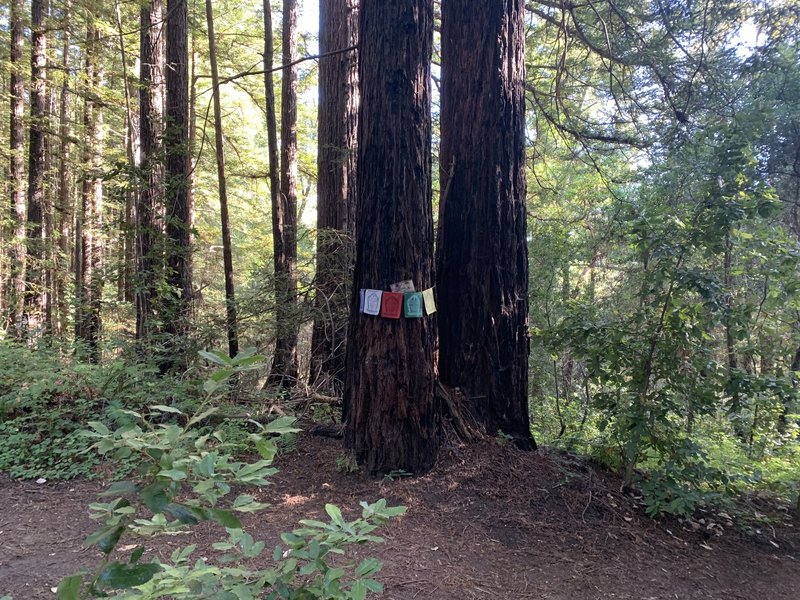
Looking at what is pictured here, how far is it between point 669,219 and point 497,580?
2.78m

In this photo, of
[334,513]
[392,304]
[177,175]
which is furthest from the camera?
[177,175]

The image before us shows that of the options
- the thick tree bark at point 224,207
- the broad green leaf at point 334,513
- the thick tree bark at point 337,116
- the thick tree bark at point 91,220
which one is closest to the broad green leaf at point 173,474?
the broad green leaf at point 334,513

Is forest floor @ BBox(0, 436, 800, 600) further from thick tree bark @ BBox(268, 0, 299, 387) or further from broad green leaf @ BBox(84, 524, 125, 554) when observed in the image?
broad green leaf @ BBox(84, 524, 125, 554)

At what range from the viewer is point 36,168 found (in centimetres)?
1110

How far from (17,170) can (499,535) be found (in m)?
12.6

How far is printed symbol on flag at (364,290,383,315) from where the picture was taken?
4.02m

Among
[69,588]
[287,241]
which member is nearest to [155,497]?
[69,588]

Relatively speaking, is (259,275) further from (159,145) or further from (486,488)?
(486,488)

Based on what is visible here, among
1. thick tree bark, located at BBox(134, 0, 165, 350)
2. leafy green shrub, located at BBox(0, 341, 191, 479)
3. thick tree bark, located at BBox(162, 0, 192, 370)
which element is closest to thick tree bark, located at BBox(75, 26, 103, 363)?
thick tree bark, located at BBox(134, 0, 165, 350)

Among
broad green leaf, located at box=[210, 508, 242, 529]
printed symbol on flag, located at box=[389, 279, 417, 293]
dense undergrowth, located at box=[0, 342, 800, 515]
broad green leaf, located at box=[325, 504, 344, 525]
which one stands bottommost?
dense undergrowth, located at box=[0, 342, 800, 515]

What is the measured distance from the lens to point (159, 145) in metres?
7.39

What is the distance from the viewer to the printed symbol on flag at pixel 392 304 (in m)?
4.00

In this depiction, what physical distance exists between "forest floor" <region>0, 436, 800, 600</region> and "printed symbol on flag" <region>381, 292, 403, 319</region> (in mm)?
1299

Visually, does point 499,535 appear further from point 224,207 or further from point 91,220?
point 91,220
